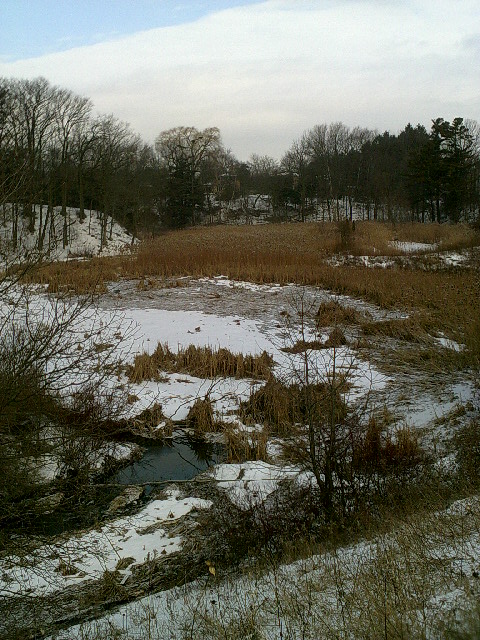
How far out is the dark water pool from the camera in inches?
291

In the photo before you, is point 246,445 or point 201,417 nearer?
point 246,445

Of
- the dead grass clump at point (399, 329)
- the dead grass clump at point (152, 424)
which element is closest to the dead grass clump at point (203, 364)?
the dead grass clump at point (152, 424)

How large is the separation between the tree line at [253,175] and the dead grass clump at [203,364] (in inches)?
641

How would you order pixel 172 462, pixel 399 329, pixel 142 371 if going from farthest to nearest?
1. pixel 399 329
2. pixel 142 371
3. pixel 172 462

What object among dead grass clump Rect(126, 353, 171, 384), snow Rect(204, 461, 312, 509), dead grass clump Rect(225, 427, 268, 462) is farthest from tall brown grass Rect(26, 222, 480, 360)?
snow Rect(204, 461, 312, 509)

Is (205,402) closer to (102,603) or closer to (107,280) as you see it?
(102,603)

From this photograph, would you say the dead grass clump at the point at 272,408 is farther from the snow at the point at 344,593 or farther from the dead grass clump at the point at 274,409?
the snow at the point at 344,593

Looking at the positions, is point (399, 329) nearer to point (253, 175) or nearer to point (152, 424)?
point (152, 424)

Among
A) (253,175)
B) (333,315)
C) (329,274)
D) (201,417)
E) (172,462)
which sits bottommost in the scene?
(172,462)

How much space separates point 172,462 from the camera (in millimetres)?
7852

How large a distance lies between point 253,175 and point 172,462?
63486mm

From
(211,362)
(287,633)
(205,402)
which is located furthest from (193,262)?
(287,633)

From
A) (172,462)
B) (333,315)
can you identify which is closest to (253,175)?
(333,315)

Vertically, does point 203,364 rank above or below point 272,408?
above
